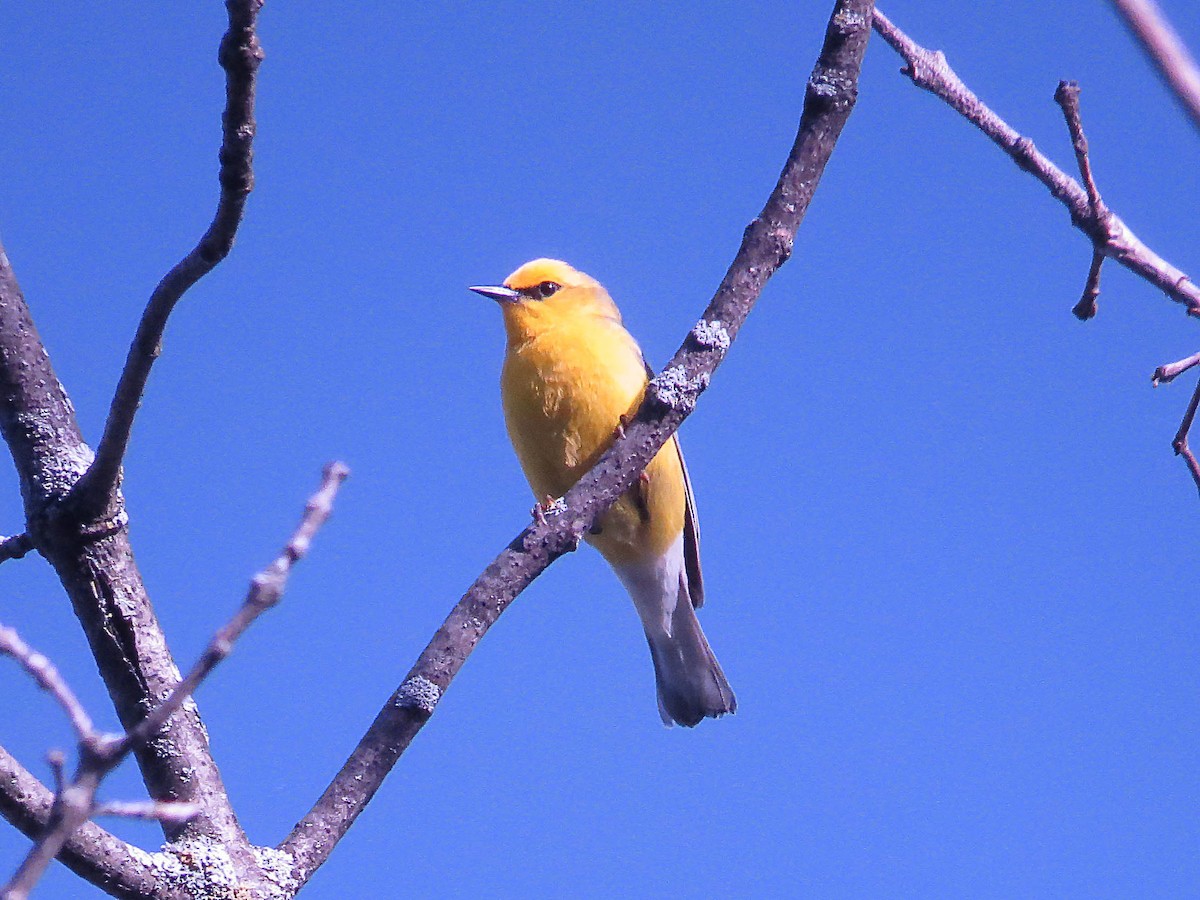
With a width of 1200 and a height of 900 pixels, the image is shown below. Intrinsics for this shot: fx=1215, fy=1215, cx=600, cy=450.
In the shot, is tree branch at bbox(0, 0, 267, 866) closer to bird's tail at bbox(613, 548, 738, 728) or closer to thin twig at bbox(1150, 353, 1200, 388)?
thin twig at bbox(1150, 353, 1200, 388)

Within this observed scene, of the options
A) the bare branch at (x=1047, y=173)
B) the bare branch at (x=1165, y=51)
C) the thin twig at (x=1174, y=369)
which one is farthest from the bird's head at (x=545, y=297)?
the bare branch at (x=1165, y=51)

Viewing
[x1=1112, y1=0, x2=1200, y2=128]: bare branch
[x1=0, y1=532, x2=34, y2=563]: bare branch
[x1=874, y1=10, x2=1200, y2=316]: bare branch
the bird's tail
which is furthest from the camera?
the bird's tail

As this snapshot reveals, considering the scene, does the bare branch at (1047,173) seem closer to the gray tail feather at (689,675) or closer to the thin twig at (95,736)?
the thin twig at (95,736)

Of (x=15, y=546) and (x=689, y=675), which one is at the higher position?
(x=689, y=675)

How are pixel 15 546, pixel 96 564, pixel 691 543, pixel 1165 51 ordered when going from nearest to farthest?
pixel 1165 51 → pixel 96 564 → pixel 15 546 → pixel 691 543

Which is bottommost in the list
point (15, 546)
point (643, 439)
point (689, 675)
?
point (15, 546)

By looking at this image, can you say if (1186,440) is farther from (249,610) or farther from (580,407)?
(580,407)

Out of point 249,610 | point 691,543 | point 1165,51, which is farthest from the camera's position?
point 691,543

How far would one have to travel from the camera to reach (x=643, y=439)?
2969 mm

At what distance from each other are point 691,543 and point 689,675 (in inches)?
28.3

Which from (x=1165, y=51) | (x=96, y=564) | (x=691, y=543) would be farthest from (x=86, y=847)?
(x=691, y=543)

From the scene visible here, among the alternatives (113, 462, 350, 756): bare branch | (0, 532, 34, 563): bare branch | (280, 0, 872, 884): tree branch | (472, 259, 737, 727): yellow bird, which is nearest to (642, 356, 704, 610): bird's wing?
(472, 259, 737, 727): yellow bird

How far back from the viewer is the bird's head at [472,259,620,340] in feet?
18.2

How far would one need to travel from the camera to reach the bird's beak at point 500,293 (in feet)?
18.7
